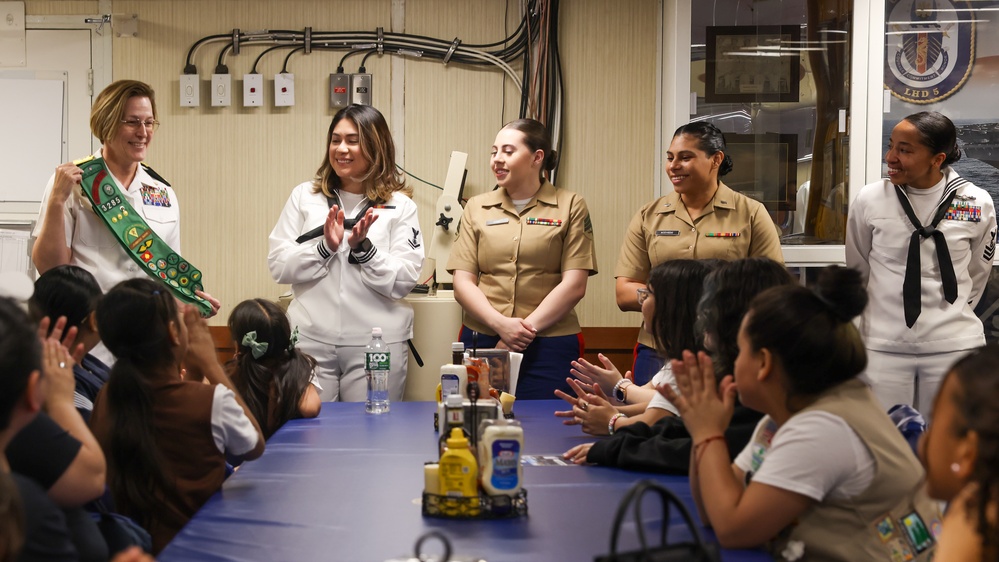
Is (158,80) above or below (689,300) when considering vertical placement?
above

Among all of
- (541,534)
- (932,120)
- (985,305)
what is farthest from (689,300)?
(985,305)

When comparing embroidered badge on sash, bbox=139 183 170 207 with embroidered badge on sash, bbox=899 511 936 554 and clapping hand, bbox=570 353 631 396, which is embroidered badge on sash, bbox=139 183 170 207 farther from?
embroidered badge on sash, bbox=899 511 936 554

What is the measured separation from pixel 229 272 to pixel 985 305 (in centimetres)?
362

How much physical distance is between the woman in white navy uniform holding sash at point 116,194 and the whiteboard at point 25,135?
140 cm

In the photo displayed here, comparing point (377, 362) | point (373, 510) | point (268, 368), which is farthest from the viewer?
point (377, 362)

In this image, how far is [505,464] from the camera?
1.84 metres

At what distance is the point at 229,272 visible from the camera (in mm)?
4988

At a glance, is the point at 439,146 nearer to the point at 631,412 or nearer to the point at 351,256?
the point at 351,256

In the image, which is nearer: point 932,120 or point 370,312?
point 932,120

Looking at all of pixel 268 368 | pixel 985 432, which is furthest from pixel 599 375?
pixel 985 432

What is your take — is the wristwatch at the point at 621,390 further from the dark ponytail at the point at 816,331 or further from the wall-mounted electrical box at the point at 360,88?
the wall-mounted electrical box at the point at 360,88

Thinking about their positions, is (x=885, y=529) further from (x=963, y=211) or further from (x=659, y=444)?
(x=963, y=211)

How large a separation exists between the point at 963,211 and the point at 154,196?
10.1ft

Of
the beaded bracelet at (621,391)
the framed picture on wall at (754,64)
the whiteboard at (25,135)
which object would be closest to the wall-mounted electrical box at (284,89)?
the whiteboard at (25,135)
